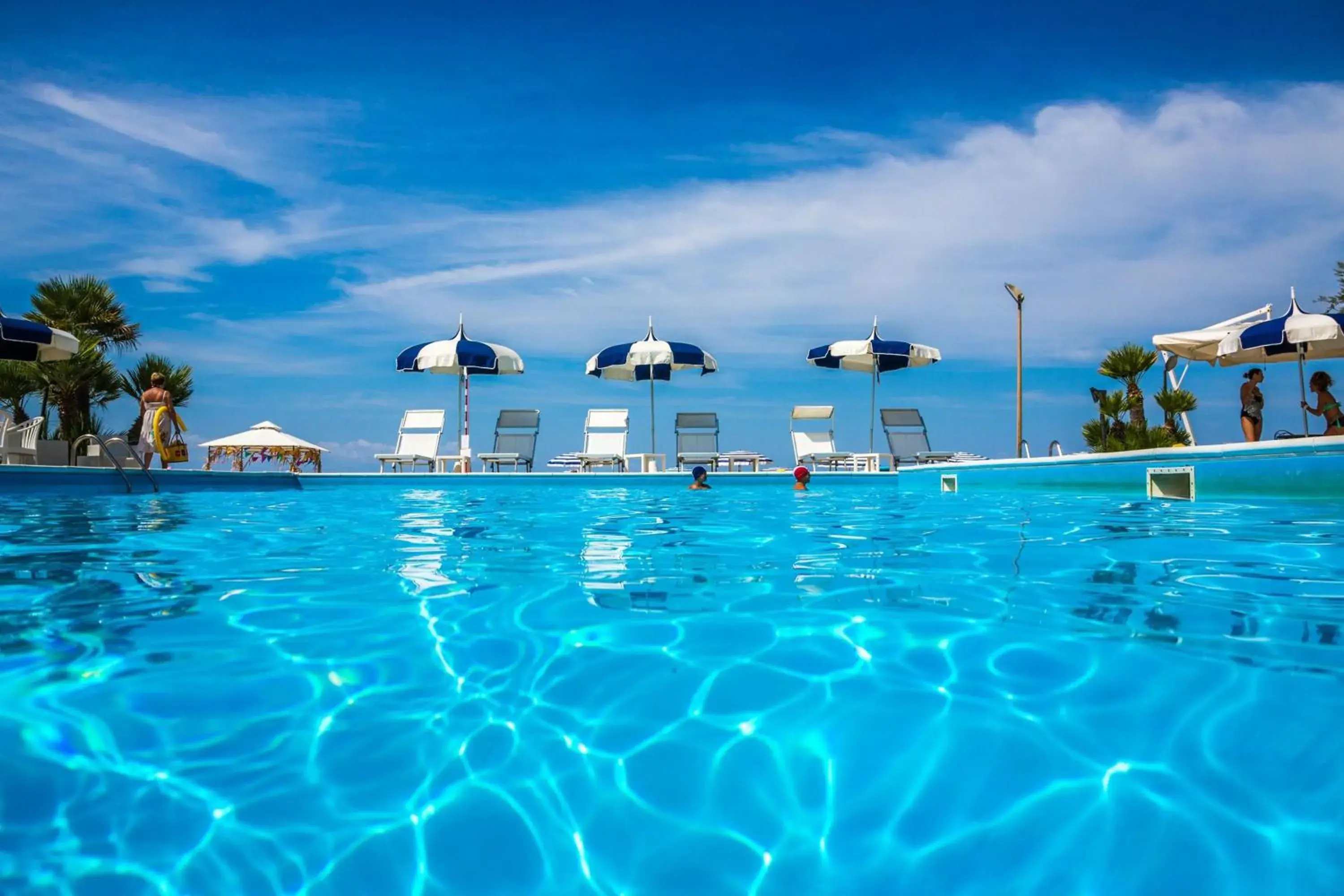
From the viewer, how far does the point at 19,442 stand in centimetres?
1210

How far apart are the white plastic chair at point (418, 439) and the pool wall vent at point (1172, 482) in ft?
35.3

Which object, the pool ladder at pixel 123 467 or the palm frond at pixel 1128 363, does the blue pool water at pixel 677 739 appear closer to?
the pool ladder at pixel 123 467

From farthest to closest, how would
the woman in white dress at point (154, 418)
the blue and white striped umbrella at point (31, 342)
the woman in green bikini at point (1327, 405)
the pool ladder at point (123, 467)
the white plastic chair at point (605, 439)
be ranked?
the white plastic chair at point (605, 439) → the blue and white striped umbrella at point (31, 342) → the woman in white dress at point (154, 418) → the woman in green bikini at point (1327, 405) → the pool ladder at point (123, 467)

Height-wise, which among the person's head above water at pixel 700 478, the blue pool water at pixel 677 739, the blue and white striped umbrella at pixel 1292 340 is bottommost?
the blue pool water at pixel 677 739

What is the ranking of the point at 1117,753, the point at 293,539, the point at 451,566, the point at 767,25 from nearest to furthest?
the point at 1117,753 < the point at 451,566 < the point at 293,539 < the point at 767,25

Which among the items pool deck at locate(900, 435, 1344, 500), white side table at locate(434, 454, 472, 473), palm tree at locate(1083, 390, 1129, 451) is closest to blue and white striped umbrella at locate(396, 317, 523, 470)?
white side table at locate(434, 454, 472, 473)

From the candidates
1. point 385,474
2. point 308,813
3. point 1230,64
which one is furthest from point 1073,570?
point 1230,64

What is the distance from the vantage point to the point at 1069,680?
181 cm

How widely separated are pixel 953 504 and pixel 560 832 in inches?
251

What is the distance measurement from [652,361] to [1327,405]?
889 centimetres

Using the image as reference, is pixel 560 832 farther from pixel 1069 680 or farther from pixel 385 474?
pixel 385 474

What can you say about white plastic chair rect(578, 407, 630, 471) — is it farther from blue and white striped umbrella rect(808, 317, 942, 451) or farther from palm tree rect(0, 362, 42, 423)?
palm tree rect(0, 362, 42, 423)

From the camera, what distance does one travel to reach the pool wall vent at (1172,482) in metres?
6.86

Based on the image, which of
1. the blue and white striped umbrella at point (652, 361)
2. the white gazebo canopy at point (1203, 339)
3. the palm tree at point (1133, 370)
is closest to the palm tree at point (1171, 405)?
the palm tree at point (1133, 370)
